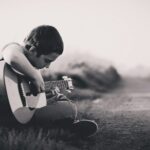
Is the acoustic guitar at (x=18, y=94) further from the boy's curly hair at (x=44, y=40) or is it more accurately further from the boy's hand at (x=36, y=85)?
the boy's curly hair at (x=44, y=40)

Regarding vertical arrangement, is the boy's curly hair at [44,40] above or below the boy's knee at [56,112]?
above

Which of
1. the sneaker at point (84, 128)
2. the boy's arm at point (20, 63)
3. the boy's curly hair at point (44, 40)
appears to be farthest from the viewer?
the sneaker at point (84, 128)

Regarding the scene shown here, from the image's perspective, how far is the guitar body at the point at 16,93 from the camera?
165cm

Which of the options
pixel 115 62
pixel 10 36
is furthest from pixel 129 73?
pixel 10 36

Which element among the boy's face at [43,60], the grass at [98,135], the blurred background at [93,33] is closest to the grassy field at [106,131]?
the grass at [98,135]

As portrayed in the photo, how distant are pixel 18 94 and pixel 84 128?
0.38 meters

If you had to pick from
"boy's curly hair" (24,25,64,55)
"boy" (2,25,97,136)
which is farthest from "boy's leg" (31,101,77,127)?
"boy's curly hair" (24,25,64,55)

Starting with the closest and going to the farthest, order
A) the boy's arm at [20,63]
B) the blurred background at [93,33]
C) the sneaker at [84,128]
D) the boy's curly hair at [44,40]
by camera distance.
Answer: the boy's arm at [20,63] → the boy's curly hair at [44,40] → the sneaker at [84,128] → the blurred background at [93,33]

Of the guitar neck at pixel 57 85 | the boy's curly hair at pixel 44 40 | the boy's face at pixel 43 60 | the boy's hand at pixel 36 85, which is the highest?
the boy's curly hair at pixel 44 40

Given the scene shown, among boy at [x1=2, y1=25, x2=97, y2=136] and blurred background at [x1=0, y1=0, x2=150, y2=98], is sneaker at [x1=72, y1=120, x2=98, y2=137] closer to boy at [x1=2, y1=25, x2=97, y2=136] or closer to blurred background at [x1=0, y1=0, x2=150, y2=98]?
boy at [x1=2, y1=25, x2=97, y2=136]

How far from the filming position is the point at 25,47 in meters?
1.77

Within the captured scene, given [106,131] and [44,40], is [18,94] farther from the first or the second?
[106,131]

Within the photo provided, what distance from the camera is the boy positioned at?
1.68 metres

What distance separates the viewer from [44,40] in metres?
1.76
